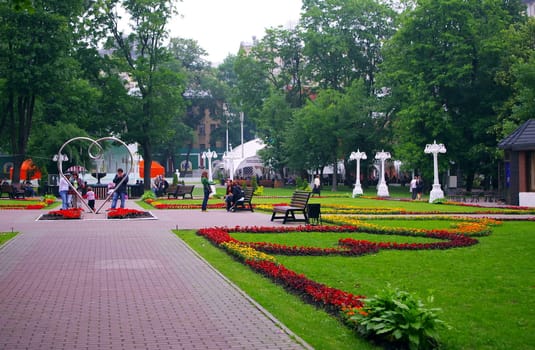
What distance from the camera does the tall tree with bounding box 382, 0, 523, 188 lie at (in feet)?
151

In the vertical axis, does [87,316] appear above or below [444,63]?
below

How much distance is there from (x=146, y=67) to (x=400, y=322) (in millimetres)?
51352

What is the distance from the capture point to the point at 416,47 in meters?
47.7

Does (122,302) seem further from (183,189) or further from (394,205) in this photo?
(183,189)

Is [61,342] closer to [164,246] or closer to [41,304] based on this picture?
[41,304]

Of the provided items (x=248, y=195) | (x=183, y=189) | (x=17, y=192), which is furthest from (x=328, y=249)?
(x=17, y=192)

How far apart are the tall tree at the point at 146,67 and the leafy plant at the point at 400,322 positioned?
49742 mm

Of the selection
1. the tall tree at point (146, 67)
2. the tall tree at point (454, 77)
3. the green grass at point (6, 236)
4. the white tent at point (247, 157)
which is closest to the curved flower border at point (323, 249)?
the green grass at point (6, 236)

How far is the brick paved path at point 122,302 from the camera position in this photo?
22.1ft

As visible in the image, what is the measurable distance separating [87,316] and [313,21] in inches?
2329

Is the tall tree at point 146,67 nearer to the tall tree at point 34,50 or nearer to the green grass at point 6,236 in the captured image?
the tall tree at point 34,50

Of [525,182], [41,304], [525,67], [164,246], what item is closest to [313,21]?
[525,67]

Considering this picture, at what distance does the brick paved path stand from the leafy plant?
72 cm

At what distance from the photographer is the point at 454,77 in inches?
1841
